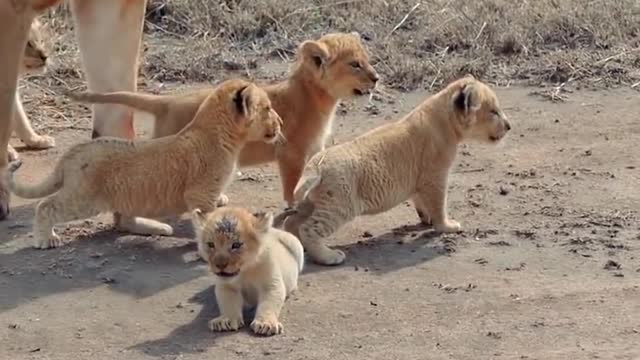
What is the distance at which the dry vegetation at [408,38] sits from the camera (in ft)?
27.5

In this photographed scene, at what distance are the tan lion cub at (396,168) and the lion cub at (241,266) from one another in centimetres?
58

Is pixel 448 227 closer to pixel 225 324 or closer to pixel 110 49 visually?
pixel 225 324

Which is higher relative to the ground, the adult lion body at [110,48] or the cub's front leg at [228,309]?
the adult lion body at [110,48]

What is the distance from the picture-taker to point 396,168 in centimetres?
616

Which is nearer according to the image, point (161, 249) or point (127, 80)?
point (161, 249)

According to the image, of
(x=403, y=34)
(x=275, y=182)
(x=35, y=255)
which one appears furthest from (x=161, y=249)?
(x=403, y=34)

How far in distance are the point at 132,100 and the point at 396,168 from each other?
3.76 feet

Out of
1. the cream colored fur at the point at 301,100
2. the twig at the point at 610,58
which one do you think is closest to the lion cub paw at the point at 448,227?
the cream colored fur at the point at 301,100

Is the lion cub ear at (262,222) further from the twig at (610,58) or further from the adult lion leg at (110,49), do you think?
the twig at (610,58)

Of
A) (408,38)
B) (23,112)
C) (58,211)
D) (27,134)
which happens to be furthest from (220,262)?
(408,38)

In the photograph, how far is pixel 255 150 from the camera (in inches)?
253

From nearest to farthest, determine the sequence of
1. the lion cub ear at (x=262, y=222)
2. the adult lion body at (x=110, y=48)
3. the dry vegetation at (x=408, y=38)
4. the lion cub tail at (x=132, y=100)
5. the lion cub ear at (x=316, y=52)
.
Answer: the lion cub ear at (x=262, y=222) < the lion cub tail at (x=132, y=100) < the lion cub ear at (x=316, y=52) < the adult lion body at (x=110, y=48) < the dry vegetation at (x=408, y=38)

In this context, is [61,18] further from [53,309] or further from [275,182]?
[53,309]

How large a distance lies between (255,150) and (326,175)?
54cm
